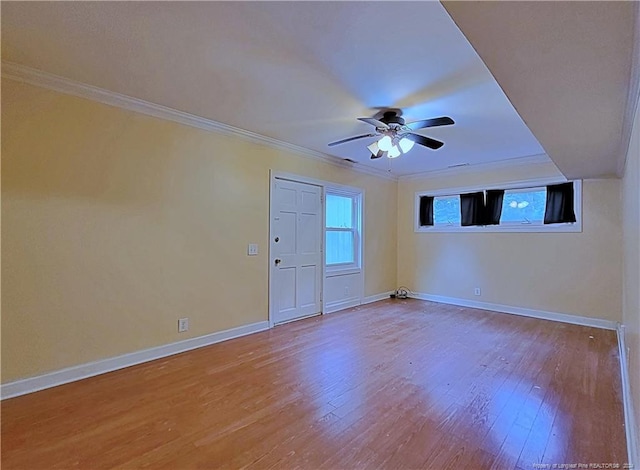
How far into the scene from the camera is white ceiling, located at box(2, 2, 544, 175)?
1.84 metres

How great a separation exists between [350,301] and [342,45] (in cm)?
422

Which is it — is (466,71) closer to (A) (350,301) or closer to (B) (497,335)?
(B) (497,335)

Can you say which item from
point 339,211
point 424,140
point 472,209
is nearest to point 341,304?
point 339,211

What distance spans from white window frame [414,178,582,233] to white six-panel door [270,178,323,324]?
236cm

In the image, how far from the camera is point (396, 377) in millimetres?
2826

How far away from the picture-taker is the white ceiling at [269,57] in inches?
72.6

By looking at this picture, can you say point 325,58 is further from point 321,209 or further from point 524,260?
point 524,260

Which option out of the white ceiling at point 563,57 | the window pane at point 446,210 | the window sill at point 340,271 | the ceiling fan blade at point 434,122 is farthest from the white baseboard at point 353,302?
the white ceiling at point 563,57

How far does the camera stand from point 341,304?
212 inches

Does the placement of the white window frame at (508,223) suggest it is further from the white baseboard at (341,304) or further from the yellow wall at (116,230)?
the yellow wall at (116,230)

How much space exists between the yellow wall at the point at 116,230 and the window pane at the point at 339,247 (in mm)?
1368

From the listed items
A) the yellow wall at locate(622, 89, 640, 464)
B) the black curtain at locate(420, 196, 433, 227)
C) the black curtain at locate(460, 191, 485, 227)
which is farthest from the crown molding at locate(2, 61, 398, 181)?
the yellow wall at locate(622, 89, 640, 464)

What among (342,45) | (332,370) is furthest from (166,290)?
(342,45)

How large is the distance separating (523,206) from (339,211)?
9.62 ft
